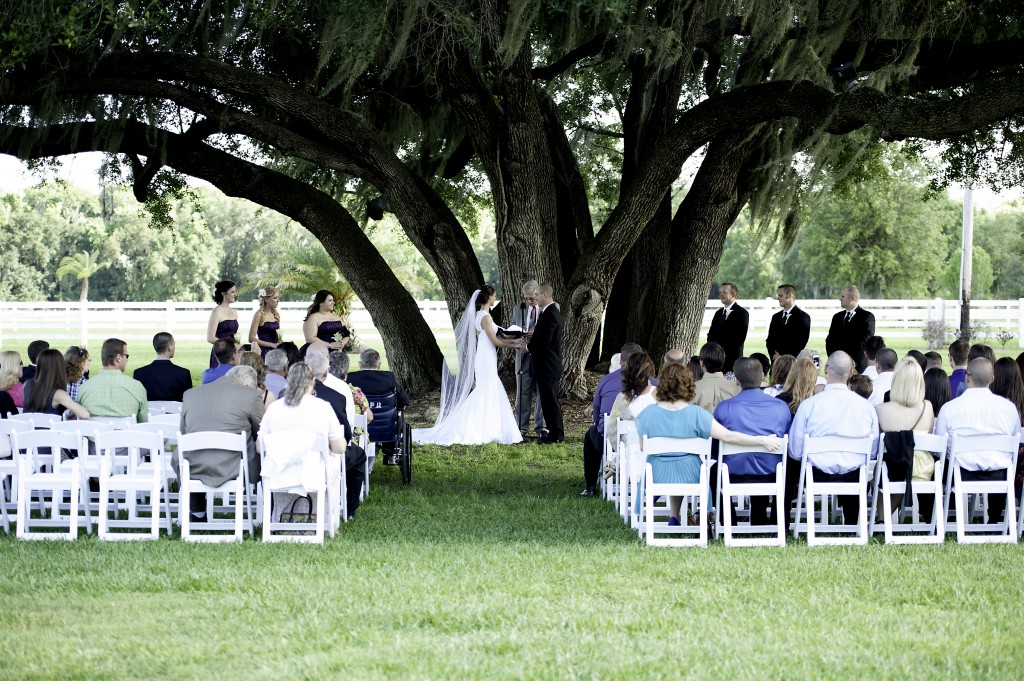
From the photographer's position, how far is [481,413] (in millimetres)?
12594

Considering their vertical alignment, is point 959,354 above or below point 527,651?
above

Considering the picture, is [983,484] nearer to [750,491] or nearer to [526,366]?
[750,491]

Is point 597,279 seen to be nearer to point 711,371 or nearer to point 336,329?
point 336,329

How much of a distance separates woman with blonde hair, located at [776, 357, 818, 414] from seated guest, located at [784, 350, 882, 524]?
62 cm

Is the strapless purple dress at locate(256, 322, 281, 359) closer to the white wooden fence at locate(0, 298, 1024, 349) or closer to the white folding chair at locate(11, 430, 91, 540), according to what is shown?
the white folding chair at locate(11, 430, 91, 540)

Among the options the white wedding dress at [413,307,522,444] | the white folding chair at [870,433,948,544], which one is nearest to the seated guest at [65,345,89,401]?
the white wedding dress at [413,307,522,444]

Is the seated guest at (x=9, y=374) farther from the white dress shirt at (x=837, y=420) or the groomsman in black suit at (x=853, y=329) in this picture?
the groomsman in black suit at (x=853, y=329)

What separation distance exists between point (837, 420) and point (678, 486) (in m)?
1.12

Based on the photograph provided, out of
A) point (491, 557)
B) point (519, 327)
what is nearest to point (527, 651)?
point (491, 557)

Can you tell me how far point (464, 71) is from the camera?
13562mm

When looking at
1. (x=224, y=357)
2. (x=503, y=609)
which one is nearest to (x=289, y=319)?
(x=224, y=357)

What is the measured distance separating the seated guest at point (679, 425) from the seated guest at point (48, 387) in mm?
4156

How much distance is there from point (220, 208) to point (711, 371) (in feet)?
195

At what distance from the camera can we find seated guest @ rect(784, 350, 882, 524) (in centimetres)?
733
